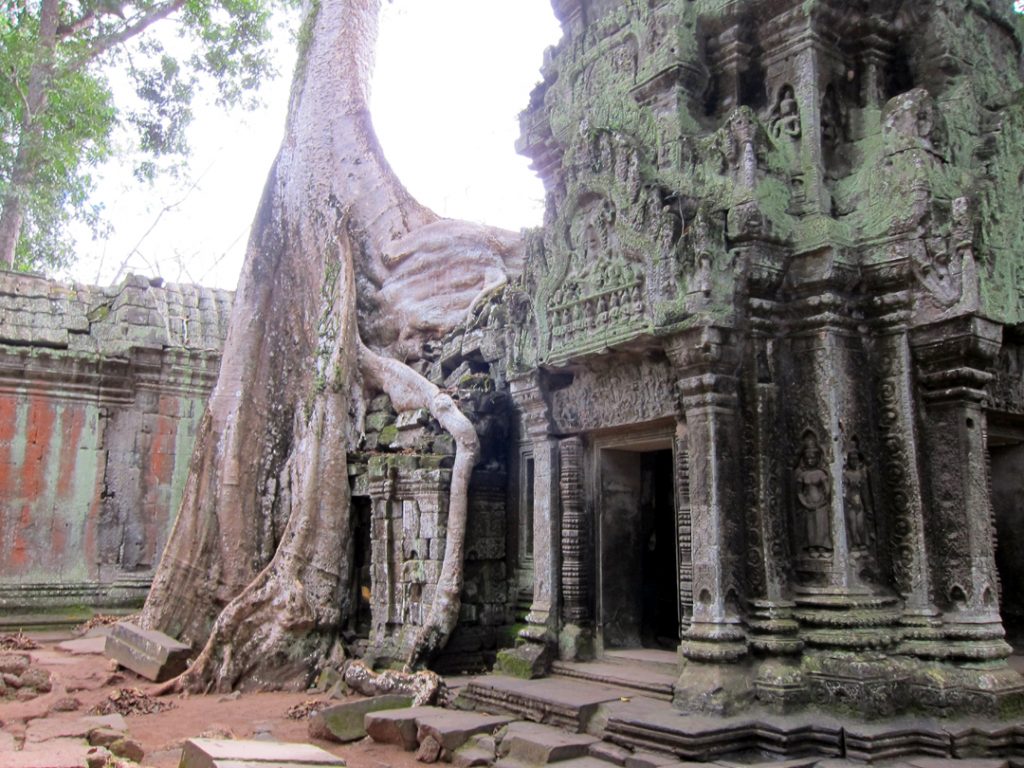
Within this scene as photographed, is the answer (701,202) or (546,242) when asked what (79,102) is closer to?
(546,242)

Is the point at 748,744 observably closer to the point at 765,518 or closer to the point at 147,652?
the point at 765,518

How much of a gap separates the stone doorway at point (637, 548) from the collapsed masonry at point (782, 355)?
23mm

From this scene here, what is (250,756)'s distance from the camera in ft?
14.7

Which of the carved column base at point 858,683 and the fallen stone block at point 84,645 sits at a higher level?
the carved column base at point 858,683

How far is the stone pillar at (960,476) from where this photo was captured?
5133mm

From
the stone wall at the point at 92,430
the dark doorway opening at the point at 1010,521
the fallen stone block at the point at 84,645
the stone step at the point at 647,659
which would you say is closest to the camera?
the stone step at the point at 647,659

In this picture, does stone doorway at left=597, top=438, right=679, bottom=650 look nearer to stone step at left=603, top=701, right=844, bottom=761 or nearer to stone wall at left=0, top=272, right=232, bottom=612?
stone step at left=603, top=701, right=844, bottom=761

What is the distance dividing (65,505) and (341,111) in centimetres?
602

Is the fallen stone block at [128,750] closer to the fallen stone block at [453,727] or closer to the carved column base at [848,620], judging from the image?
the fallen stone block at [453,727]

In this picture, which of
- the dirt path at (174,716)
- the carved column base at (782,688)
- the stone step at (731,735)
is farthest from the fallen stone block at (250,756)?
the carved column base at (782,688)

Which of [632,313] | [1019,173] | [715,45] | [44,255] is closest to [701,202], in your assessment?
[632,313]

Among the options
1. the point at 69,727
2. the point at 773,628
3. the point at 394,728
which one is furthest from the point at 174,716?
the point at 773,628

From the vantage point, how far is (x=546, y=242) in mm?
7016

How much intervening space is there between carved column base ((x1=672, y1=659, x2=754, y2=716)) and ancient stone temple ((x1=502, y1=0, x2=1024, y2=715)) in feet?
0.05
